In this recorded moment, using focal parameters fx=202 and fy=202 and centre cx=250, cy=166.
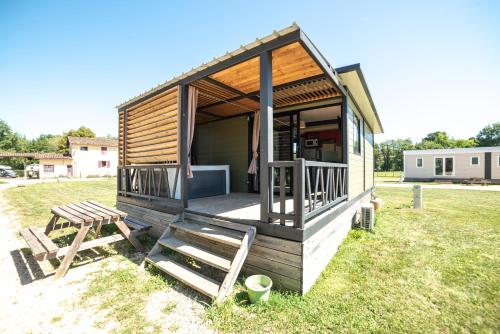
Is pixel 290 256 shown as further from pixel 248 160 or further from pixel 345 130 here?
pixel 248 160

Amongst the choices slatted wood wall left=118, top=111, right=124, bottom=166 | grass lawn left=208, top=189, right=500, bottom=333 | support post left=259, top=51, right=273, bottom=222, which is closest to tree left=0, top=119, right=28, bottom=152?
slatted wood wall left=118, top=111, right=124, bottom=166

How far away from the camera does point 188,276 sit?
252 centimetres

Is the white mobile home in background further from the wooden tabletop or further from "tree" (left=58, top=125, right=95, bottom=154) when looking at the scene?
"tree" (left=58, top=125, right=95, bottom=154)

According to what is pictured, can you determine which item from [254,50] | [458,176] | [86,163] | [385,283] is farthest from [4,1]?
[458,176]

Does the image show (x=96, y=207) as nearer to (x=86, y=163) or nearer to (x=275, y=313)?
(x=275, y=313)

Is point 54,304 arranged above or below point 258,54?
below

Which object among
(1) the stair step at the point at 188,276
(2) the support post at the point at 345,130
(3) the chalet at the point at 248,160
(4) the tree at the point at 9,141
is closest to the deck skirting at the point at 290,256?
(3) the chalet at the point at 248,160

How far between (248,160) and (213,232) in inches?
142

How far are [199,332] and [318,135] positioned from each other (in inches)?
295

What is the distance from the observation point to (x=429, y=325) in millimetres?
1957

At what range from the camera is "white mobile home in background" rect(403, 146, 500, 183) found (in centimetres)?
1709

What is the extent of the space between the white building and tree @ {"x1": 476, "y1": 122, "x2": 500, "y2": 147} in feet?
231

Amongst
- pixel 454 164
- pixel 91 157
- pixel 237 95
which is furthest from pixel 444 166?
pixel 91 157

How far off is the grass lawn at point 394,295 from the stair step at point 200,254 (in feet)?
1.37
